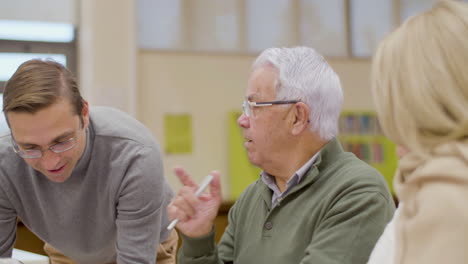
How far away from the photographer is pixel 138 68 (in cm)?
467

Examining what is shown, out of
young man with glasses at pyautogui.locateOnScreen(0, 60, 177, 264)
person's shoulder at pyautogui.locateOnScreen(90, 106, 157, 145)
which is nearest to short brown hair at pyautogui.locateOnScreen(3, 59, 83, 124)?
young man with glasses at pyautogui.locateOnScreen(0, 60, 177, 264)

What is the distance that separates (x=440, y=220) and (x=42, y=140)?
3.97 feet

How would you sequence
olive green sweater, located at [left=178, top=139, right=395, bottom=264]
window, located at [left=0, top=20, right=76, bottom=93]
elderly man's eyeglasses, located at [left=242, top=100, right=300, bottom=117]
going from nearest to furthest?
1. olive green sweater, located at [left=178, top=139, right=395, bottom=264]
2. elderly man's eyeglasses, located at [left=242, top=100, right=300, bottom=117]
3. window, located at [left=0, top=20, right=76, bottom=93]

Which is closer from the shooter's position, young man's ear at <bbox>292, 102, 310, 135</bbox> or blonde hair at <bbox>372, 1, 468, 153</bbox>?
blonde hair at <bbox>372, 1, 468, 153</bbox>

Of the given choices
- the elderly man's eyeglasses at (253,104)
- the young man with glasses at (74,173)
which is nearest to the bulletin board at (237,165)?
the young man with glasses at (74,173)

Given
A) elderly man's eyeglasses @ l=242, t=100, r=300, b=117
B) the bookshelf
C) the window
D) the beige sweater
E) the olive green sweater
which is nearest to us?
the beige sweater

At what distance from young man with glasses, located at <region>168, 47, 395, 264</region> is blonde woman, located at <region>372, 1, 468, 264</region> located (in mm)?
519

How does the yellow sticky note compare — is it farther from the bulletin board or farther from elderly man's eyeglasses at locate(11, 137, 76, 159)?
elderly man's eyeglasses at locate(11, 137, 76, 159)

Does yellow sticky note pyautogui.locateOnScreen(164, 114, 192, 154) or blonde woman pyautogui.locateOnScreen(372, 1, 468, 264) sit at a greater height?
blonde woman pyautogui.locateOnScreen(372, 1, 468, 264)

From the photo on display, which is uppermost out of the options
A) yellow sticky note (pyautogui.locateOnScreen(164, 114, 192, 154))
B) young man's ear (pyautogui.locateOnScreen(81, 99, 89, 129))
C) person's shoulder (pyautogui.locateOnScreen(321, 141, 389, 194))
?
young man's ear (pyautogui.locateOnScreen(81, 99, 89, 129))

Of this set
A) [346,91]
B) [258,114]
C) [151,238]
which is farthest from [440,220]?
[346,91]

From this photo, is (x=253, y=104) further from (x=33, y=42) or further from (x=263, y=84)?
(x=33, y=42)

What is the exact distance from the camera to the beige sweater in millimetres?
863

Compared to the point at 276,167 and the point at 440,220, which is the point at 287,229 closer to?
the point at 276,167
